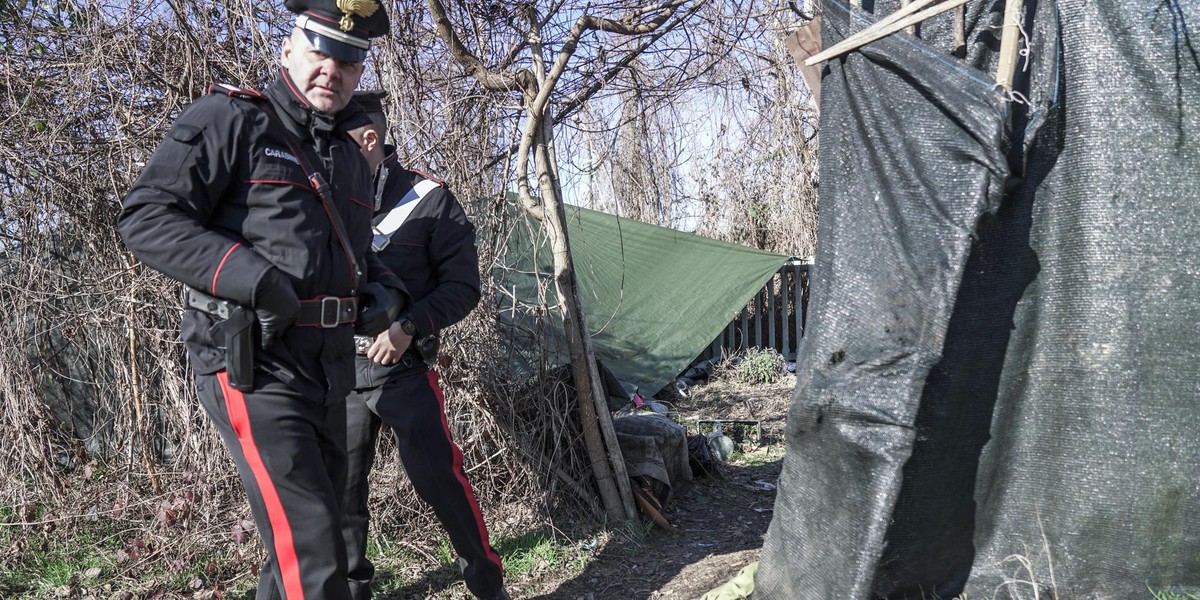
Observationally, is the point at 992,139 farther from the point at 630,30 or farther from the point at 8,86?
Result: the point at 8,86

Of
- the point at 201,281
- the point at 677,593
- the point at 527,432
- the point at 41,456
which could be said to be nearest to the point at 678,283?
the point at 527,432

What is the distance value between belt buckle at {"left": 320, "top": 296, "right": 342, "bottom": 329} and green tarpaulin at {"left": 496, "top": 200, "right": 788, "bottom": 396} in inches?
162

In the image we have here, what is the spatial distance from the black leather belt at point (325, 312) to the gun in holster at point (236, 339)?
0.44ft

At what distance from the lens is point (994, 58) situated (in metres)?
2.66

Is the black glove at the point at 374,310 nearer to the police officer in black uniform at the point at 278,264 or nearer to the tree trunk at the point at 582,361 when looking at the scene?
the police officer in black uniform at the point at 278,264

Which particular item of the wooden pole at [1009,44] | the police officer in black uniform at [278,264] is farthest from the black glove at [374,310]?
the wooden pole at [1009,44]

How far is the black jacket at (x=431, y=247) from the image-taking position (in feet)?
10.6

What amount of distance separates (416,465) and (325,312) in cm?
92

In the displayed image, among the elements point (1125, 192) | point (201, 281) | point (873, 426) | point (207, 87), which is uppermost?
point (207, 87)

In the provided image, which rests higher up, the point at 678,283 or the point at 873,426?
the point at 678,283

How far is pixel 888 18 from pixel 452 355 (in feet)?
7.37

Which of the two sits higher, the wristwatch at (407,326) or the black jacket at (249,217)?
the black jacket at (249,217)

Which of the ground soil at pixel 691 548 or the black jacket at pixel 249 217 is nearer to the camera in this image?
the black jacket at pixel 249 217

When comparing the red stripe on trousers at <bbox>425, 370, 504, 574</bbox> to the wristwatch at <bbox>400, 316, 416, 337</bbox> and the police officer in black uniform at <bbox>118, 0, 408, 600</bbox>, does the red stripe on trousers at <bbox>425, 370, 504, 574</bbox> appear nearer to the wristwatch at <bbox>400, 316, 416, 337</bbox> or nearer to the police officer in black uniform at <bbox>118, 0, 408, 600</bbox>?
the wristwatch at <bbox>400, 316, 416, 337</bbox>
